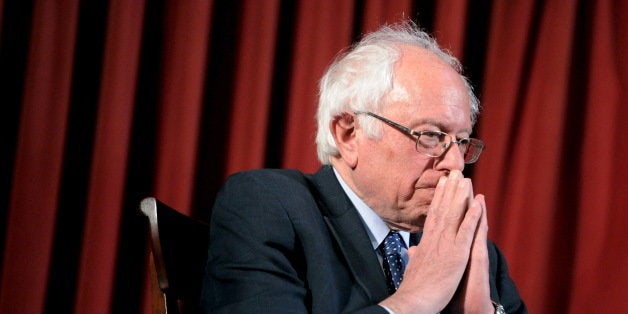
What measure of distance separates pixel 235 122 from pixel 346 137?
0.64m

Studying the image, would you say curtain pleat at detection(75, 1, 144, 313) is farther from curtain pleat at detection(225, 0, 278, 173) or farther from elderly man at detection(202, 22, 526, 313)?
elderly man at detection(202, 22, 526, 313)

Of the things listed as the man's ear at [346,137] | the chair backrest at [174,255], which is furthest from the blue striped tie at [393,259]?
the chair backrest at [174,255]

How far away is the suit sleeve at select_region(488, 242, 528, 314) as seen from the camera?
1.54 metres

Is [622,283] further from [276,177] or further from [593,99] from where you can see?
[276,177]

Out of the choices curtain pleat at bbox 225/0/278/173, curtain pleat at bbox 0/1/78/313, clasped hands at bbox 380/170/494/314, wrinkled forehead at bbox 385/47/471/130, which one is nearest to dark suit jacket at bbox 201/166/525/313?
clasped hands at bbox 380/170/494/314

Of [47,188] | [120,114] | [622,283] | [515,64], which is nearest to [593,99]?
[515,64]

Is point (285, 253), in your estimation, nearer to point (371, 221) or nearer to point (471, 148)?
point (371, 221)

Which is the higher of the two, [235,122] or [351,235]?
[235,122]

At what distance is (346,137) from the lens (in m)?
1.43

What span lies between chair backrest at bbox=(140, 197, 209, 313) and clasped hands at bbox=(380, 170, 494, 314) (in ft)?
Answer: 1.45

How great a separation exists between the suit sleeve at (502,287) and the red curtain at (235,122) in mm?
468

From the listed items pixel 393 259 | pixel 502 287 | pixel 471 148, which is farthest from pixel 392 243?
pixel 502 287

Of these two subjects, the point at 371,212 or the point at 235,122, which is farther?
the point at 235,122

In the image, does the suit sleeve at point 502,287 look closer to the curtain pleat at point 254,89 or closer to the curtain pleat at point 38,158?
the curtain pleat at point 254,89
